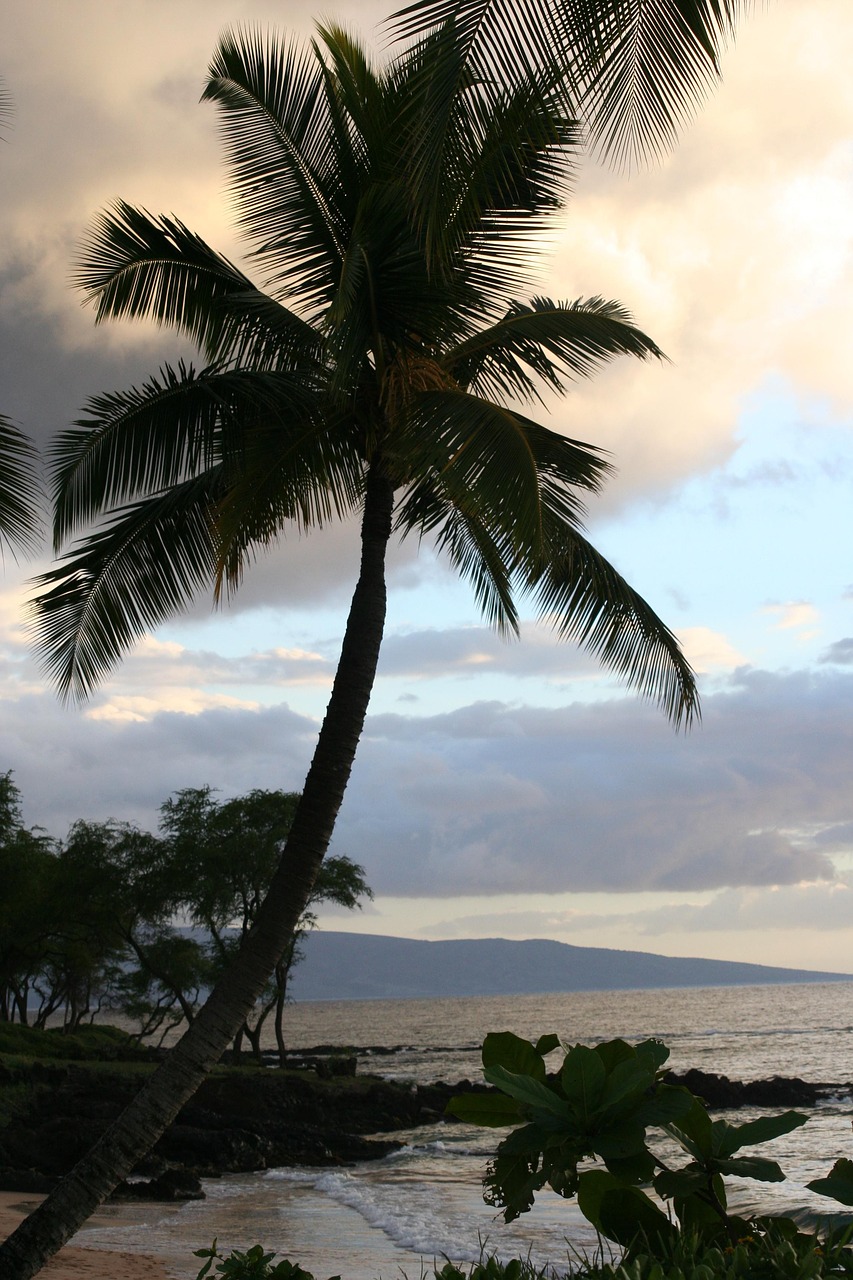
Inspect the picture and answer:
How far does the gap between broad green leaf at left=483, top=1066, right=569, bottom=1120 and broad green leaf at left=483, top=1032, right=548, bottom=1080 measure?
20 centimetres

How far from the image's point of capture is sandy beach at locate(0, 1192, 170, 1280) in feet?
34.4

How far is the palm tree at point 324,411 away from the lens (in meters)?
7.39

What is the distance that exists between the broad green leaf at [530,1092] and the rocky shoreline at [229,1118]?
54.4 feet

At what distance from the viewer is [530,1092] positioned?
6.85ft

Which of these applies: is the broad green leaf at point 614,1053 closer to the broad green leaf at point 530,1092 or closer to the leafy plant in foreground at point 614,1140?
the leafy plant in foreground at point 614,1140

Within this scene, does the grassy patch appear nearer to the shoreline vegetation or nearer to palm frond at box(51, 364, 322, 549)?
the shoreline vegetation

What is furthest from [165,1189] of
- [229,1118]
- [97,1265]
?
[229,1118]

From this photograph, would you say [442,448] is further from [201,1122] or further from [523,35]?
[201,1122]

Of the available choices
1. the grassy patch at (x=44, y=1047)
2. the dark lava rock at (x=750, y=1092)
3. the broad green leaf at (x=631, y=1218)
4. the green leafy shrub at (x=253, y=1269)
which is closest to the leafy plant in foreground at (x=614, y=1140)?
the broad green leaf at (x=631, y=1218)

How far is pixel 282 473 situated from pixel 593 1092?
22.3 ft

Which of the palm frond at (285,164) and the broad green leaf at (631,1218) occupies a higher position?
the palm frond at (285,164)

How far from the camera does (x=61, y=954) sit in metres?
38.4

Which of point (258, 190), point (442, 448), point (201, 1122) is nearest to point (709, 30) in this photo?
point (442, 448)

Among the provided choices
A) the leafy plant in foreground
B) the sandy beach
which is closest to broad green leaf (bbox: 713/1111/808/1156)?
the leafy plant in foreground
